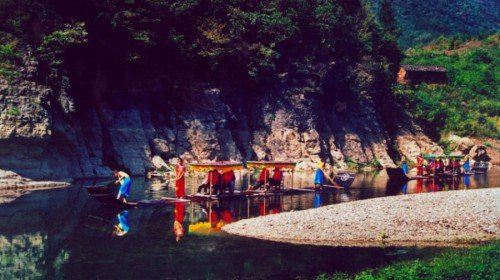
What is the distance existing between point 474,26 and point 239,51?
92.8 m

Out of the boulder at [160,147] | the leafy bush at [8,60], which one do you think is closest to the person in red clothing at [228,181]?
the boulder at [160,147]

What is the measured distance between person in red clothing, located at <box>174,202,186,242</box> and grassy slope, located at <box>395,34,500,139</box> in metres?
56.2

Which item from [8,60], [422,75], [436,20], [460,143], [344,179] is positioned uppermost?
[436,20]

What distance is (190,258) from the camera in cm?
1936

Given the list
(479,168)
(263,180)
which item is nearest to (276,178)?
(263,180)

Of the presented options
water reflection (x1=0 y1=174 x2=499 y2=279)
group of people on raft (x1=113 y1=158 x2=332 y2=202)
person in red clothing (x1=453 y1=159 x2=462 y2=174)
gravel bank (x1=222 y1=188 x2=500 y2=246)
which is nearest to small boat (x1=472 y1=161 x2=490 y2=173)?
person in red clothing (x1=453 y1=159 x2=462 y2=174)

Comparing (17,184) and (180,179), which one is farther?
(17,184)

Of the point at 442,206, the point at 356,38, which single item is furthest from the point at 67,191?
the point at 356,38

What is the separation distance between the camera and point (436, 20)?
422 ft

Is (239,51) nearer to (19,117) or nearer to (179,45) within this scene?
(179,45)

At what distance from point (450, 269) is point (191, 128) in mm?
41513

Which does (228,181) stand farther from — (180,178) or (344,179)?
(344,179)

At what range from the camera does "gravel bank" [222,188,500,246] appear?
22.5 m

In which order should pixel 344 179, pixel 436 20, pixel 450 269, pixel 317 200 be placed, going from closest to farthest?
pixel 450 269 < pixel 317 200 < pixel 344 179 < pixel 436 20
